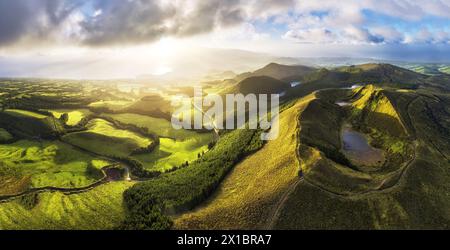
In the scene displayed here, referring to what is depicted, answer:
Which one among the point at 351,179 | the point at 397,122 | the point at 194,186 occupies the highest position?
the point at 397,122

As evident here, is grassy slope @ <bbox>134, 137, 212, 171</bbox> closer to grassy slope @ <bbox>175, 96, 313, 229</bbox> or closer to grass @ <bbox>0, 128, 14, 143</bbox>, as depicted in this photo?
grassy slope @ <bbox>175, 96, 313, 229</bbox>

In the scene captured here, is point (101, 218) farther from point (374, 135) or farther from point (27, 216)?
point (374, 135)

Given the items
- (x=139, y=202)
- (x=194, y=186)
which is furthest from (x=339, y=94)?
(x=139, y=202)

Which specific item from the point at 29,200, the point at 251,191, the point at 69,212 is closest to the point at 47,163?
the point at 29,200

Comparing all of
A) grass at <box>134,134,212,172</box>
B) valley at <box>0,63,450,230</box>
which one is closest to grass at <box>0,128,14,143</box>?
valley at <box>0,63,450,230</box>

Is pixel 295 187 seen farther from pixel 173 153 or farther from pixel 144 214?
pixel 173 153

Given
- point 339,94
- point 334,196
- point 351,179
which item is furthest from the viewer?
point 339,94
